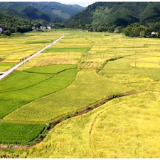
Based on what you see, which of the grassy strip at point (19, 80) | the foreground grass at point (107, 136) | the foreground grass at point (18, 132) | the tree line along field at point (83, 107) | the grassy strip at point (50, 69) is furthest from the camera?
the grassy strip at point (50, 69)

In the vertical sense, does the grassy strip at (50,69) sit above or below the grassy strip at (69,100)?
above

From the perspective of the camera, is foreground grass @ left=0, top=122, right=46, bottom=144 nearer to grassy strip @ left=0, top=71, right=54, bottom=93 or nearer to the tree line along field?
the tree line along field

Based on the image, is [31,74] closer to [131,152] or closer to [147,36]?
[131,152]

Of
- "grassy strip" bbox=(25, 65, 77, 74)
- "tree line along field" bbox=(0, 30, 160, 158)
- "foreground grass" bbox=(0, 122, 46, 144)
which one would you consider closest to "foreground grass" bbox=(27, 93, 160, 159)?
"tree line along field" bbox=(0, 30, 160, 158)

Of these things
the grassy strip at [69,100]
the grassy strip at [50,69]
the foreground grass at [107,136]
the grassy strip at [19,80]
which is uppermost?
the grassy strip at [50,69]

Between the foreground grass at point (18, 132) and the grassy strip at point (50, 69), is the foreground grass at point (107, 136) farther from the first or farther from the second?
the grassy strip at point (50, 69)

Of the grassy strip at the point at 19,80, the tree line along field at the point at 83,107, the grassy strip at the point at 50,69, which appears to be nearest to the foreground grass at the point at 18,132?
the tree line along field at the point at 83,107

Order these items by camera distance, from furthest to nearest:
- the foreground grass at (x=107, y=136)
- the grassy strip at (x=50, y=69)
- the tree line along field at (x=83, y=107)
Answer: the grassy strip at (x=50, y=69) → the tree line along field at (x=83, y=107) → the foreground grass at (x=107, y=136)

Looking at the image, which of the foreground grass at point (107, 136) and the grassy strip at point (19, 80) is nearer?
the foreground grass at point (107, 136)
